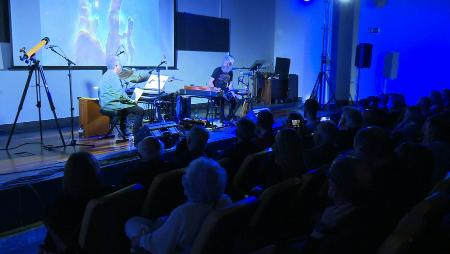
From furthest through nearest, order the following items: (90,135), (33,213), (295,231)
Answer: (90,135), (33,213), (295,231)

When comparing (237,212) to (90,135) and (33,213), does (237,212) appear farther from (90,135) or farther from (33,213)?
(90,135)

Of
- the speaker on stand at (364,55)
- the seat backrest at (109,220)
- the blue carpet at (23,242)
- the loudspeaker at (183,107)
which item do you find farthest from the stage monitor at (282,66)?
the seat backrest at (109,220)

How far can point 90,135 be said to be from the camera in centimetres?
645

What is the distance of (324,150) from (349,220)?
155 cm

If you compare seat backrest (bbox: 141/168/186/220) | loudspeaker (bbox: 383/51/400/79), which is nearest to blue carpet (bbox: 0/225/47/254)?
seat backrest (bbox: 141/168/186/220)

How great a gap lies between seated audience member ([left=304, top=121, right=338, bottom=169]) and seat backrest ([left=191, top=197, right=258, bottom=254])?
1.39 meters

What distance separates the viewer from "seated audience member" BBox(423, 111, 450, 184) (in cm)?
303

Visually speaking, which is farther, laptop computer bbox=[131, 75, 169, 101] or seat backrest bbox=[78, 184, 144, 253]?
laptop computer bbox=[131, 75, 169, 101]

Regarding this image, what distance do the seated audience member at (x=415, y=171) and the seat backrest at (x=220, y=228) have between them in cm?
119

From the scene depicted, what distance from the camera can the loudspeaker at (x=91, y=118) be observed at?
639 cm

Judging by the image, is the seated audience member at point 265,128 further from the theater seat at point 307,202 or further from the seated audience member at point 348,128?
the theater seat at point 307,202

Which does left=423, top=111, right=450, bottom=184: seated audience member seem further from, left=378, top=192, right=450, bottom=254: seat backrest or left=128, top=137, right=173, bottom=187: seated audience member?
left=128, top=137, right=173, bottom=187: seated audience member

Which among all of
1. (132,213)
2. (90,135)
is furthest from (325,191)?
(90,135)

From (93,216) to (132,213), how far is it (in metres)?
0.40
